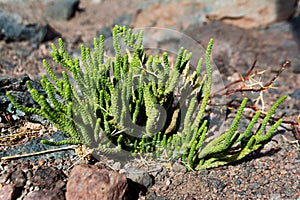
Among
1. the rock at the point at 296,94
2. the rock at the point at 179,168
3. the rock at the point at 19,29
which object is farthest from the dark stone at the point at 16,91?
the rock at the point at 296,94

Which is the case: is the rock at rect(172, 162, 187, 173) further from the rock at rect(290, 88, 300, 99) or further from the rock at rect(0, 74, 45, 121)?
the rock at rect(290, 88, 300, 99)

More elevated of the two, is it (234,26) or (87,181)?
(234,26)

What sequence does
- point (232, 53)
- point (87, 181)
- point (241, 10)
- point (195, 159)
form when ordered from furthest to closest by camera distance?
point (241, 10), point (232, 53), point (195, 159), point (87, 181)

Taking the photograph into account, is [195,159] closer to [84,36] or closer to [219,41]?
[219,41]

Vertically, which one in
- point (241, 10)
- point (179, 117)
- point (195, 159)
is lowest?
point (195, 159)

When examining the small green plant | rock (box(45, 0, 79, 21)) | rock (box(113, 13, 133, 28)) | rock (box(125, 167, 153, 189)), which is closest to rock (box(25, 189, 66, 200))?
the small green plant

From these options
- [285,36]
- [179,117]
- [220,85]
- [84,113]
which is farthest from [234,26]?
[84,113]

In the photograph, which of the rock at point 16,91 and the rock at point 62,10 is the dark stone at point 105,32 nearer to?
the rock at point 62,10
